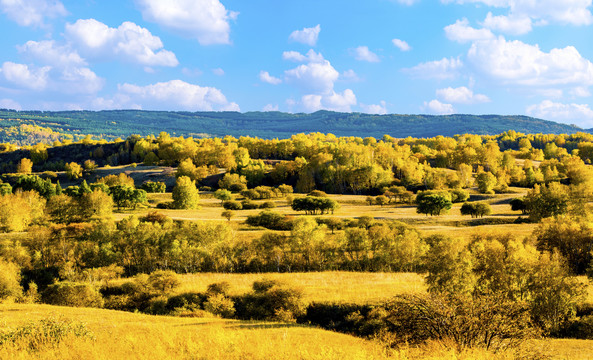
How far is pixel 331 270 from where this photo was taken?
2355 inches

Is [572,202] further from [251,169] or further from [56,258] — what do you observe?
[251,169]

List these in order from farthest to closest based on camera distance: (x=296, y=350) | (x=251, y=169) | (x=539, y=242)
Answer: (x=251, y=169) → (x=539, y=242) → (x=296, y=350)

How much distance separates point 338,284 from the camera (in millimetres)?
48719

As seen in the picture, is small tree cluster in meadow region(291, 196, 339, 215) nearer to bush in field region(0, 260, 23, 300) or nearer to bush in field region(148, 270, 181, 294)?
bush in field region(148, 270, 181, 294)

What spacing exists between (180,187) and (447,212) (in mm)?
71117

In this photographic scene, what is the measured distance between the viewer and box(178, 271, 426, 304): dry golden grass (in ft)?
137

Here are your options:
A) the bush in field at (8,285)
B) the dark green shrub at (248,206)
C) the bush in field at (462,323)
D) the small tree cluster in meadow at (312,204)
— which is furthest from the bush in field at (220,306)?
the dark green shrub at (248,206)

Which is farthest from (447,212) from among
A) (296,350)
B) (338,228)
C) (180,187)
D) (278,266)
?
(296,350)

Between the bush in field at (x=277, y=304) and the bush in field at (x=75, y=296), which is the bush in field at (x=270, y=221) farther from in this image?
the bush in field at (x=75, y=296)

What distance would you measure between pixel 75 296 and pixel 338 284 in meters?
32.2

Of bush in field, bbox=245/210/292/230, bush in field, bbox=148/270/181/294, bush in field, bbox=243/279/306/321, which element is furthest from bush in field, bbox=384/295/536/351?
bush in field, bbox=245/210/292/230

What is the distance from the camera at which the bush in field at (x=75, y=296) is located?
44.5m

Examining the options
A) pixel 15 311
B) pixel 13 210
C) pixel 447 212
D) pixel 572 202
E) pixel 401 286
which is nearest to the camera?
pixel 15 311

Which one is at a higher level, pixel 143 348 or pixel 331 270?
pixel 143 348
